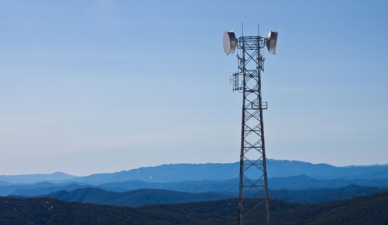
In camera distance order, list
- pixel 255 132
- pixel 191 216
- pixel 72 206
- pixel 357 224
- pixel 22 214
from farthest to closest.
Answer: pixel 191 216, pixel 72 206, pixel 22 214, pixel 357 224, pixel 255 132

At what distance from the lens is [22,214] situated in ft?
272

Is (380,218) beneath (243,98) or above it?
beneath

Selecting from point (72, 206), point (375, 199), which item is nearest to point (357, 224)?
point (375, 199)

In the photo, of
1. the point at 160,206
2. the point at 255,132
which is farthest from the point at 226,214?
the point at 255,132

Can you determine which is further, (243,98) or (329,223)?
(329,223)

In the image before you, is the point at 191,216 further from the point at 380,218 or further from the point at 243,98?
the point at 243,98

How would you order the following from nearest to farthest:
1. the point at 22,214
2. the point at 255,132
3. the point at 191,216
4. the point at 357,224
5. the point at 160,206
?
the point at 255,132 < the point at 357,224 < the point at 22,214 < the point at 191,216 < the point at 160,206

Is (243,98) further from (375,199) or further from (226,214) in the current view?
(226,214)

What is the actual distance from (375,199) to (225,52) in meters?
69.6

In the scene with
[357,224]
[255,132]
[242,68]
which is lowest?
[357,224]

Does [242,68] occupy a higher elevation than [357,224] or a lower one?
higher

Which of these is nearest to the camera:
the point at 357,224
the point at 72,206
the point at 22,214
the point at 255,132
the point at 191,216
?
the point at 255,132

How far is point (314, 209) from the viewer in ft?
Result: 304

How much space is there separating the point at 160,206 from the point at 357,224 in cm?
4289
